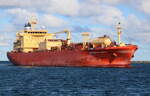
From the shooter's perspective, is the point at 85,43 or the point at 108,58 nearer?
the point at 108,58

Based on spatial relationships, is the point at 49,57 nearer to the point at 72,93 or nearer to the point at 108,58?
the point at 108,58

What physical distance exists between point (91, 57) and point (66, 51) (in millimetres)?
5847

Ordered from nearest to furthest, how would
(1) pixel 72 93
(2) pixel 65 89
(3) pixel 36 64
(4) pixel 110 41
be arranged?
(1) pixel 72 93 < (2) pixel 65 89 < (4) pixel 110 41 < (3) pixel 36 64

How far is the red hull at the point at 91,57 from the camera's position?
214 feet

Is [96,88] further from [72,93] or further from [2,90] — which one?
[2,90]

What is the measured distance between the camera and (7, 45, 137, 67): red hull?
65.2 m

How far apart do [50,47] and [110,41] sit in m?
16.1

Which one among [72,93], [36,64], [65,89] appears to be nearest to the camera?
[72,93]

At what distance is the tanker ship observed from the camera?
65875 mm

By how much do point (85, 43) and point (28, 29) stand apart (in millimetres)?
20883

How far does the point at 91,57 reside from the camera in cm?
6794

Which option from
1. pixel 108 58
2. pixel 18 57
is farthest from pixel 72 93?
pixel 18 57

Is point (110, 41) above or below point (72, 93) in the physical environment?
above

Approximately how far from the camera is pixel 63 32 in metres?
86.7
